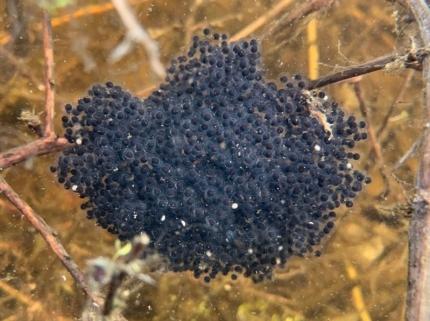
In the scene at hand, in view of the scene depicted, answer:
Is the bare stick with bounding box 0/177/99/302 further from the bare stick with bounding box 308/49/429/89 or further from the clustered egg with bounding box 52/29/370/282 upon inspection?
the bare stick with bounding box 308/49/429/89

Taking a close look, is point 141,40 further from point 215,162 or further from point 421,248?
point 421,248

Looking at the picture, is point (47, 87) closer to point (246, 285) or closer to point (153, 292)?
point (153, 292)

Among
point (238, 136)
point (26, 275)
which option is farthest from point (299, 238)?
point (26, 275)

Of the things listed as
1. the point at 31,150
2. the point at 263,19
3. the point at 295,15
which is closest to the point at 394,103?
the point at 295,15

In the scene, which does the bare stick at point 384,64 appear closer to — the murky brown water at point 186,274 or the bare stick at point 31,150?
the murky brown water at point 186,274

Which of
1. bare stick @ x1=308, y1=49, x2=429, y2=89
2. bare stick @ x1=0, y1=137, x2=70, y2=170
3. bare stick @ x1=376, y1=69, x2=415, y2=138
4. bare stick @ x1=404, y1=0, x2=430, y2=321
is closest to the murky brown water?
bare stick @ x1=376, y1=69, x2=415, y2=138

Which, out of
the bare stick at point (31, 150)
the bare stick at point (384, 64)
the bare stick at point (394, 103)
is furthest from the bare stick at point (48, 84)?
the bare stick at point (394, 103)
